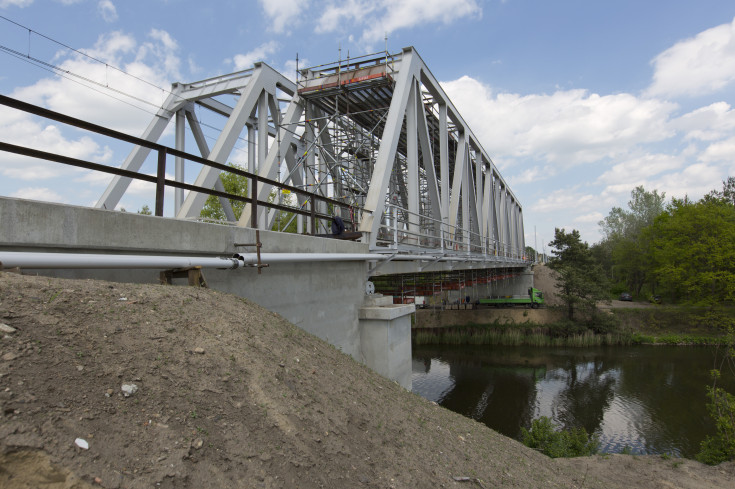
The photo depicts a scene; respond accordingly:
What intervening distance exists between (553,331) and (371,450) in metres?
35.0

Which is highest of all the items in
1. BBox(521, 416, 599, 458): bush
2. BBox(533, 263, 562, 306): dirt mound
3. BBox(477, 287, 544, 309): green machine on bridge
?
BBox(533, 263, 562, 306): dirt mound

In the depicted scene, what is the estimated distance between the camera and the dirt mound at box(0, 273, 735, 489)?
2.22 metres

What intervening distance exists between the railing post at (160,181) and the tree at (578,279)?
1404 inches

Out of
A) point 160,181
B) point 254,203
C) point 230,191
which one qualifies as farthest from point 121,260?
point 230,191

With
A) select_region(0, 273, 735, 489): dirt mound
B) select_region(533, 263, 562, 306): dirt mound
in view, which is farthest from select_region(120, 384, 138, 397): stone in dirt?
select_region(533, 263, 562, 306): dirt mound

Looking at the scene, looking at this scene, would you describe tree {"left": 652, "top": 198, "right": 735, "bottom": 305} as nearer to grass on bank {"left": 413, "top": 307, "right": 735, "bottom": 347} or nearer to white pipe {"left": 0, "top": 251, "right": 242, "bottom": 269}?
grass on bank {"left": 413, "top": 307, "right": 735, "bottom": 347}

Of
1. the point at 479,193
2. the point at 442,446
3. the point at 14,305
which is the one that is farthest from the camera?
the point at 479,193

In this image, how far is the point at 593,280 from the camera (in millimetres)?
37656

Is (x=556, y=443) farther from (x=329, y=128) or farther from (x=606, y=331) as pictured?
(x=606, y=331)

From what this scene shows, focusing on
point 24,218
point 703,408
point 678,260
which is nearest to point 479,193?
point 703,408

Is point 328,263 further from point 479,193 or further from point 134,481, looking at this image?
point 479,193

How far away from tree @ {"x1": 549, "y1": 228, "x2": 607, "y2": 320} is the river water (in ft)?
14.0

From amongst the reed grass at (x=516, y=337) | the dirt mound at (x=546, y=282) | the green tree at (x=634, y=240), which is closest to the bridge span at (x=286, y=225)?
the reed grass at (x=516, y=337)

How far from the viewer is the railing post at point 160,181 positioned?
198 inches
